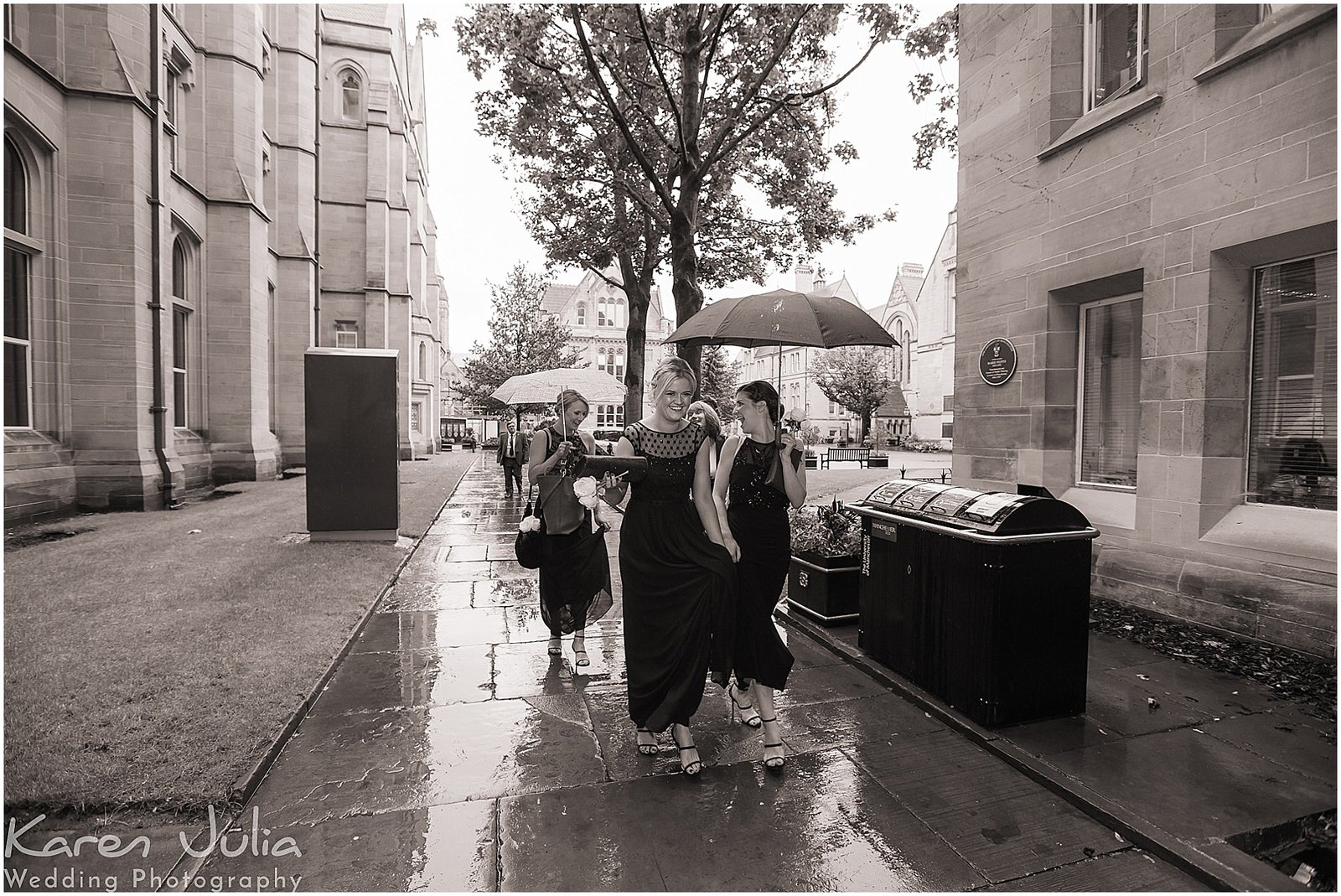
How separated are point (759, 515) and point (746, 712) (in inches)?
51.5

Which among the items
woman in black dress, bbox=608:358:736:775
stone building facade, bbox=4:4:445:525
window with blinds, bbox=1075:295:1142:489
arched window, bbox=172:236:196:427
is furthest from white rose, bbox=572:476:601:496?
arched window, bbox=172:236:196:427

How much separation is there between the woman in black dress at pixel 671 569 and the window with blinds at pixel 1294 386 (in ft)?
16.5

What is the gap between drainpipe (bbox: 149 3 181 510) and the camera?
13.1m

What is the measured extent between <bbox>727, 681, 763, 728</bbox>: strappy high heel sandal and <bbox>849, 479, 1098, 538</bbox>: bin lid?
65.7 inches

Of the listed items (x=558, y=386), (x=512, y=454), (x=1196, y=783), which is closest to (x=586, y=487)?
(x=1196, y=783)

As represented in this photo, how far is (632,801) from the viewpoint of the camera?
11.1ft

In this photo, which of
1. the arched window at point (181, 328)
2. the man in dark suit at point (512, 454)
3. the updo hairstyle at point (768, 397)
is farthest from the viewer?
the man in dark suit at point (512, 454)

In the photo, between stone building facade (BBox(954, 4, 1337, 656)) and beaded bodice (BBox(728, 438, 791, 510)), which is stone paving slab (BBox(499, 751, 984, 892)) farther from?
stone building facade (BBox(954, 4, 1337, 656))

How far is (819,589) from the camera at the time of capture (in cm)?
623

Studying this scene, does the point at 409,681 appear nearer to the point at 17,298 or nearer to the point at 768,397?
the point at 768,397

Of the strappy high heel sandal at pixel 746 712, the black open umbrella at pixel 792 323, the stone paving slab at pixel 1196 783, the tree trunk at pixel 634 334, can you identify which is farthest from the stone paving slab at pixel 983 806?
the tree trunk at pixel 634 334

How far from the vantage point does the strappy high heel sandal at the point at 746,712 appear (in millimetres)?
4336

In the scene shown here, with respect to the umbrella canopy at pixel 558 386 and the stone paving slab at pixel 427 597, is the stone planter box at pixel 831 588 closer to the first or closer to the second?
the stone paving slab at pixel 427 597

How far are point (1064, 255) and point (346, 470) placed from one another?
9662 mm
